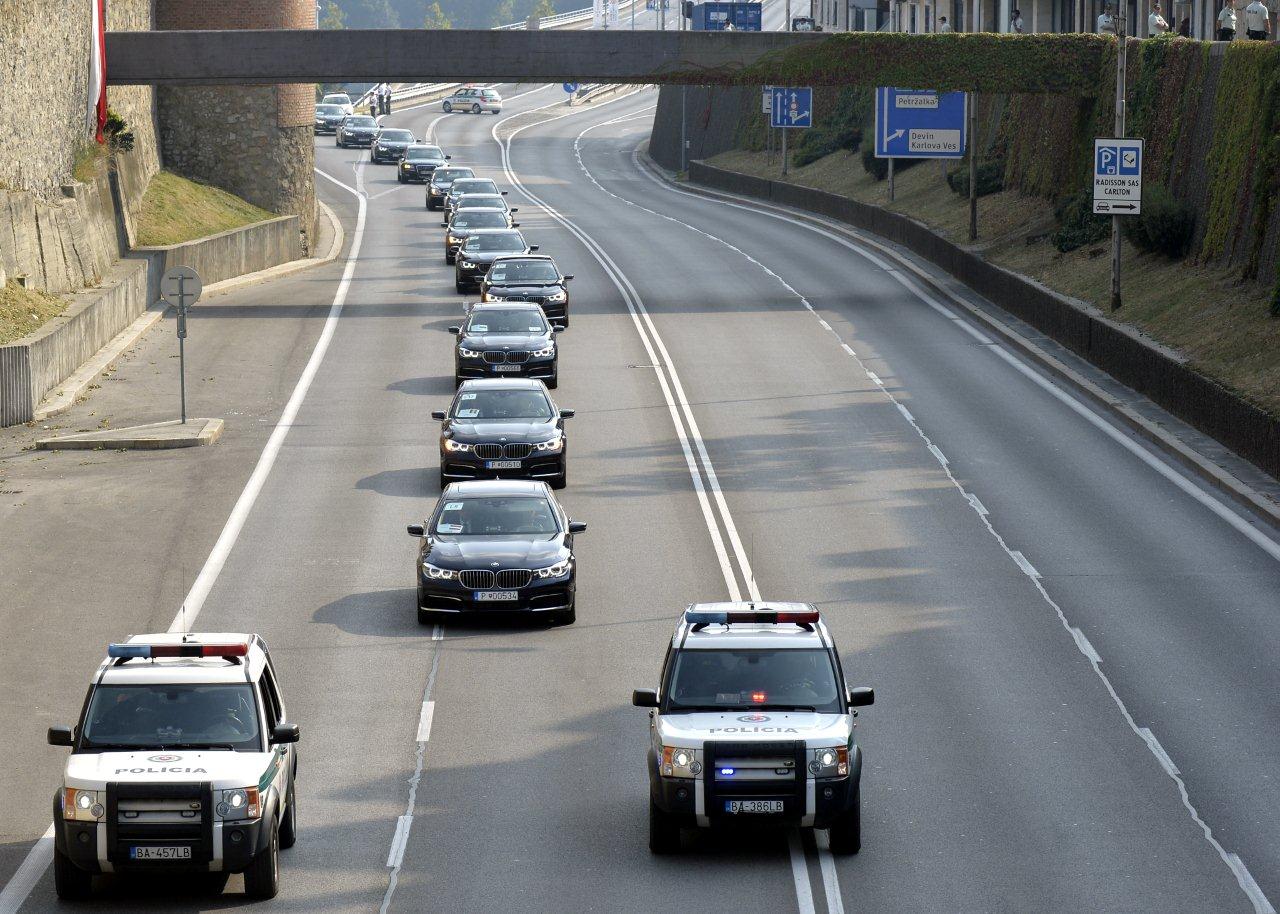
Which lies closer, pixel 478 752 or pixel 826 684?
pixel 826 684

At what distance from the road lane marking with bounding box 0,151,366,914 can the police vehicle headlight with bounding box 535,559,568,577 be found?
13.4 feet

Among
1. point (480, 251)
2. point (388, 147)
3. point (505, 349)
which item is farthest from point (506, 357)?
point (388, 147)

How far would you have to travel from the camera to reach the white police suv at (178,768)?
541 inches

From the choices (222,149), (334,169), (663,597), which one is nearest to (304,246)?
(222,149)

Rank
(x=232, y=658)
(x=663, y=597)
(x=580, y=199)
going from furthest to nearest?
1. (x=580, y=199)
2. (x=663, y=597)
3. (x=232, y=658)

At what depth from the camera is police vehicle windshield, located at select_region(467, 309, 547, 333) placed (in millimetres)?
38978

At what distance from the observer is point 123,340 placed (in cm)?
4334

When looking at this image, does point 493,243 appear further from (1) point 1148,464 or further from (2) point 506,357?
(1) point 1148,464

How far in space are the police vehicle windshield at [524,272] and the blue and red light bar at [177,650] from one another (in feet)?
104

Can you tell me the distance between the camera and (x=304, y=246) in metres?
63.0

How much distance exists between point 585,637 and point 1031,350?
2235 centimetres

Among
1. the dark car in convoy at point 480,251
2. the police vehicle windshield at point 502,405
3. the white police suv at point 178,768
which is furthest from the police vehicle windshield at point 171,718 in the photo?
the dark car in convoy at point 480,251

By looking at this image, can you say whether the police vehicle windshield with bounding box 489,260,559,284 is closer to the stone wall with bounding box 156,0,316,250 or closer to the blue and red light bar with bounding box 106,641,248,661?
the stone wall with bounding box 156,0,316,250

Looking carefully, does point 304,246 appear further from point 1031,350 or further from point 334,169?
point 334,169
